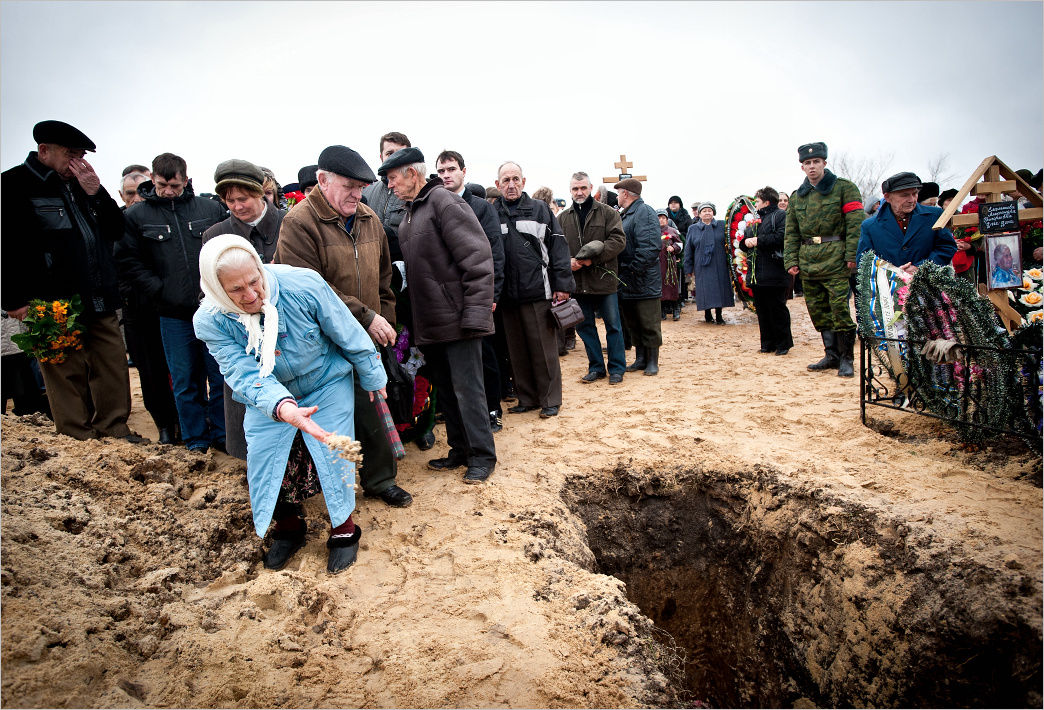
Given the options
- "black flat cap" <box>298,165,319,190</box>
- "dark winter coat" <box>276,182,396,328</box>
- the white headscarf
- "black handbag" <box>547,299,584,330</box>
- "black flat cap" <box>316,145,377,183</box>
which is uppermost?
"black flat cap" <box>298,165,319,190</box>

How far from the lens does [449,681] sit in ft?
7.09

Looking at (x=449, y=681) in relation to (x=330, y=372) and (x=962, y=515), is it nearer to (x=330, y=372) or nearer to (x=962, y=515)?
(x=330, y=372)

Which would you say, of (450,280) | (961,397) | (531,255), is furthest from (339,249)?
(961,397)

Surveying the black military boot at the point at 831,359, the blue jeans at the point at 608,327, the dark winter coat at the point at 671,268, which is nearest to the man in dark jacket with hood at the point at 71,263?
the blue jeans at the point at 608,327

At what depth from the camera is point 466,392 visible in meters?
3.65

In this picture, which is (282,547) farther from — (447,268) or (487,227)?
(487,227)

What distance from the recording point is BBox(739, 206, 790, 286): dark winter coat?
252 inches

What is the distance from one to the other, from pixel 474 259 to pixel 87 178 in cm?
245

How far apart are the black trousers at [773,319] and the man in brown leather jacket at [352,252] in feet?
15.9

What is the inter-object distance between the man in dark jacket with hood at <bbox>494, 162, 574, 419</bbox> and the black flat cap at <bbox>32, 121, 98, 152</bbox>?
2758mm

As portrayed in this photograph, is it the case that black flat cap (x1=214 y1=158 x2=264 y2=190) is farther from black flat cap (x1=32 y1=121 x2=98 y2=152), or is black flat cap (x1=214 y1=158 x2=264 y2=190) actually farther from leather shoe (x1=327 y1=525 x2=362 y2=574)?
leather shoe (x1=327 y1=525 x2=362 y2=574)

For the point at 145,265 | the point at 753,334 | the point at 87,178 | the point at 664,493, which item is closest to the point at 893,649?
the point at 664,493

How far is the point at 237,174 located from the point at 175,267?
86 centimetres

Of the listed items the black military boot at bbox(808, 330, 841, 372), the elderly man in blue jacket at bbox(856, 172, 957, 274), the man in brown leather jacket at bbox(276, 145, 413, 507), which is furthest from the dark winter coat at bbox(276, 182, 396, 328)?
the black military boot at bbox(808, 330, 841, 372)
